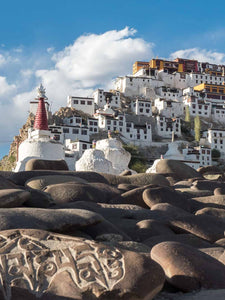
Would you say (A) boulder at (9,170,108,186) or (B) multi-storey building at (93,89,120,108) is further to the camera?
(B) multi-storey building at (93,89,120,108)

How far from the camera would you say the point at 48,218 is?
4.62m

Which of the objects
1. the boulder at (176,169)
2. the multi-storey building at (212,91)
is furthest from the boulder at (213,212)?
the multi-storey building at (212,91)

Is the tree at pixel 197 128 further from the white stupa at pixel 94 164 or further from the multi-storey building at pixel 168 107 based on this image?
the white stupa at pixel 94 164

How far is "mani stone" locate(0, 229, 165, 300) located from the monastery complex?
5315 cm

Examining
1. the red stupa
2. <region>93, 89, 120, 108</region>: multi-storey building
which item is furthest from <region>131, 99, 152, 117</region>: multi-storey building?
the red stupa

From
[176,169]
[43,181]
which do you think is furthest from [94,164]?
[43,181]

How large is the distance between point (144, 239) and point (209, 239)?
3.59 ft

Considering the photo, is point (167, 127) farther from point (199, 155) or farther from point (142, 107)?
point (199, 155)

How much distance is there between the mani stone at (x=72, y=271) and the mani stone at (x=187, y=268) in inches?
13.8

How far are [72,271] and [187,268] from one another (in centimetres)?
111

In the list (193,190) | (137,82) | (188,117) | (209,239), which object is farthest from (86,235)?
(137,82)

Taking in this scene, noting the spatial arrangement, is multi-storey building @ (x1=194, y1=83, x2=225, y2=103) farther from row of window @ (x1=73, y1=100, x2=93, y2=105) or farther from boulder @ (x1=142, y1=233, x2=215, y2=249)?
boulder @ (x1=142, y1=233, x2=215, y2=249)

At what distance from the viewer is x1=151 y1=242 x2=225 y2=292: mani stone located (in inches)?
153

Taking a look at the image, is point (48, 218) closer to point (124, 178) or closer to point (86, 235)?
point (86, 235)
